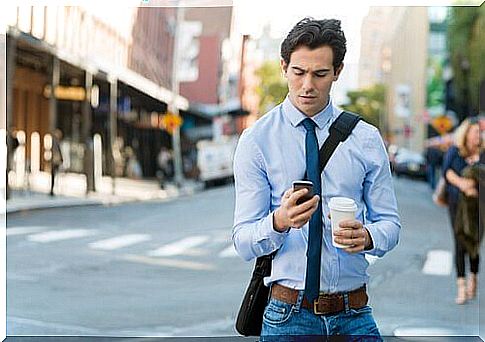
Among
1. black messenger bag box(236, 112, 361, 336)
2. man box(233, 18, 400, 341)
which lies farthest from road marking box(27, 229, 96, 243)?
man box(233, 18, 400, 341)

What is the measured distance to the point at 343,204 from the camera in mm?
2072

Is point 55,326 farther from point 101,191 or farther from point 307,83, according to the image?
point 307,83

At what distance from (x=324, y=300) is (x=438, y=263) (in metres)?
3.47

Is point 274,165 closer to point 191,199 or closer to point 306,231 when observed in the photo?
point 306,231

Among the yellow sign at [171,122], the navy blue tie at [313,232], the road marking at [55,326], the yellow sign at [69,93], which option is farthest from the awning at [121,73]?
the navy blue tie at [313,232]

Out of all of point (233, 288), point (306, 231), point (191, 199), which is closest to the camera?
point (306, 231)

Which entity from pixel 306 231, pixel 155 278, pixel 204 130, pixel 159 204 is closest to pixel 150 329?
pixel 155 278

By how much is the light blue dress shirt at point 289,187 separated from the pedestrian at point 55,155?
331 centimetres

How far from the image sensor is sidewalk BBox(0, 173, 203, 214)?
554cm

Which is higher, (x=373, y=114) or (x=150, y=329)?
(x=373, y=114)

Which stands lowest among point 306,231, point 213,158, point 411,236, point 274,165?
point 411,236

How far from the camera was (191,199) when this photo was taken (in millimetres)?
5578

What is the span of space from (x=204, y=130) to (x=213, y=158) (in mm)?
180

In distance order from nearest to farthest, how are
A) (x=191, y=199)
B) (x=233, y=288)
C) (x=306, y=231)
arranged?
(x=306, y=231) → (x=233, y=288) → (x=191, y=199)
